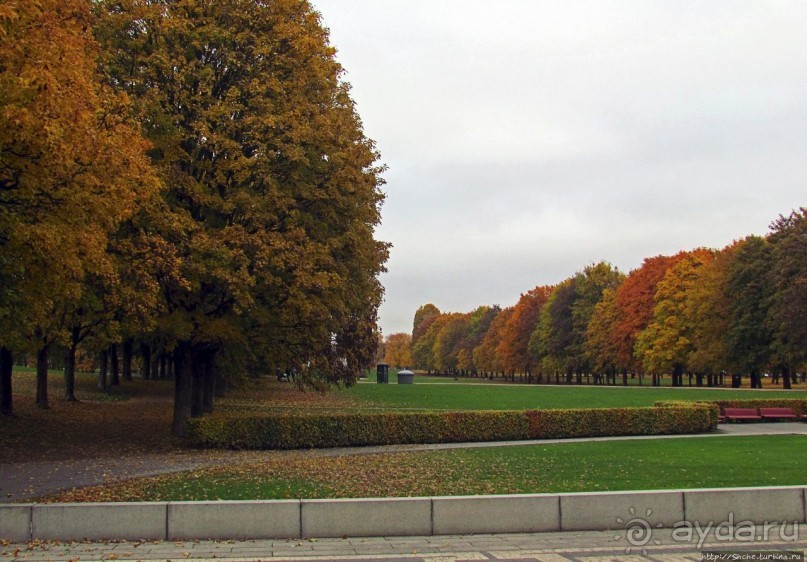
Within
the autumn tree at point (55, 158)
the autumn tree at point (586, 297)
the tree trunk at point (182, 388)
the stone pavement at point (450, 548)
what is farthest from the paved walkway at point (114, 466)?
the autumn tree at point (586, 297)

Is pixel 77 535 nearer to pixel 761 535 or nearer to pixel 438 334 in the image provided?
pixel 761 535

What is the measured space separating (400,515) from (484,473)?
601cm

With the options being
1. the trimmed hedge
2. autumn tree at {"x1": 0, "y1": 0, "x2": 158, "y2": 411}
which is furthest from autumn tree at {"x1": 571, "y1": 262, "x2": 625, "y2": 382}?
autumn tree at {"x1": 0, "y1": 0, "x2": 158, "y2": 411}

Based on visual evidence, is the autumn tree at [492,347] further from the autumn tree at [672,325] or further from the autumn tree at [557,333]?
the autumn tree at [672,325]

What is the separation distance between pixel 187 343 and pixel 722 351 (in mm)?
53796

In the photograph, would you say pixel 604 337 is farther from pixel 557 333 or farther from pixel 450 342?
pixel 450 342

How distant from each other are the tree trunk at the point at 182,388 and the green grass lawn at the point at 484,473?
519cm

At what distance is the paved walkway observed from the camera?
47.8 feet

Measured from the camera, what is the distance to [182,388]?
23.1 meters

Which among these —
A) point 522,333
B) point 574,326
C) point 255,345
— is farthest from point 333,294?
point 522,333

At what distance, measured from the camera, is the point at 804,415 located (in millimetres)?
30844

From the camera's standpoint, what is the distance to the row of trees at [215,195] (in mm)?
16094

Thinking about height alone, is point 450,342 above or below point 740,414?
above

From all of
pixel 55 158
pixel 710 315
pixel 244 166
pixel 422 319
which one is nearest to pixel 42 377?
pixel 244 166
